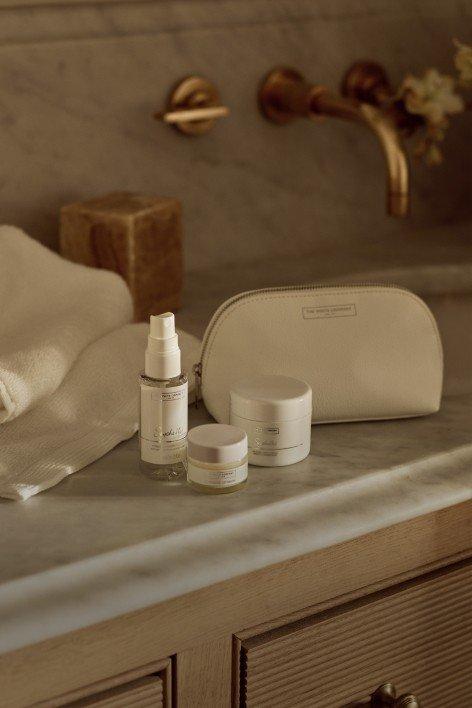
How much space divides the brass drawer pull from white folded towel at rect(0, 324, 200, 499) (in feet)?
0.92

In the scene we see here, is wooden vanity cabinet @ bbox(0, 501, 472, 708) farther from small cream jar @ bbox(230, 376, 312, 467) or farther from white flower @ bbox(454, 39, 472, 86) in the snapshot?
white flower @ bbox(454, 39, 472, 86)

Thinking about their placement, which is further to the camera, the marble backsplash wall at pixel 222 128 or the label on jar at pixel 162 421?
the marble backsplash wall at pixel 222 128

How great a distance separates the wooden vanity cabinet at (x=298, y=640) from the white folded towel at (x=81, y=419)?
0.13 m

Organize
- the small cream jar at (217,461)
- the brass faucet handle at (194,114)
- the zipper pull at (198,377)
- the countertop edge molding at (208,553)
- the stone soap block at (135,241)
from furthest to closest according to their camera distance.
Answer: the brass faucet handle at (194,114)
the stone soap block at (135,241)
the zipper pull at (198,377)
the small cream jar at (217,461)
the countertop edge molding at (208,553)

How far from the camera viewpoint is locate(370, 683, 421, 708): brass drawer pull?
0.78 meters

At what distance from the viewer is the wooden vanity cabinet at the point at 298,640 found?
649 millimetres

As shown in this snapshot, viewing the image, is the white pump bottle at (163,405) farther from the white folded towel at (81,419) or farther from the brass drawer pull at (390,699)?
the brass drawer pull at (390,699)

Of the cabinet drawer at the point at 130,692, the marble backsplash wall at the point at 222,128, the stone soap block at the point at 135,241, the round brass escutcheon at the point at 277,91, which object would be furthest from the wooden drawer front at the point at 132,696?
the round brass escutcheon at the point at 277,91

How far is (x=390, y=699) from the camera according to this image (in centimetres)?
79

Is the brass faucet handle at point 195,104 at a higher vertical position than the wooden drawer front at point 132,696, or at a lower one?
higher

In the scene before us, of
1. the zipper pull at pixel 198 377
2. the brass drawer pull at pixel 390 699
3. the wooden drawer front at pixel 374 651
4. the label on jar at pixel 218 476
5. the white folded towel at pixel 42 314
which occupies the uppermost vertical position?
the white folded towel at pixel 42 314

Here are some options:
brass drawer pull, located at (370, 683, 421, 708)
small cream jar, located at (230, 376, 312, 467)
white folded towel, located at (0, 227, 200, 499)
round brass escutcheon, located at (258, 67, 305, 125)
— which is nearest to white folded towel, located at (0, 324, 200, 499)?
white folded towel, located at (0, 227, 200, 499)

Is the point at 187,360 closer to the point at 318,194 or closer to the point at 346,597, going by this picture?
the point at 346,597

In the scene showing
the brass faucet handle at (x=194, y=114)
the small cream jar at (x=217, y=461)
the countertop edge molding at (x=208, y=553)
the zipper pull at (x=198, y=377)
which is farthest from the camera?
the brass faucet handle at (x=194, y=114)
